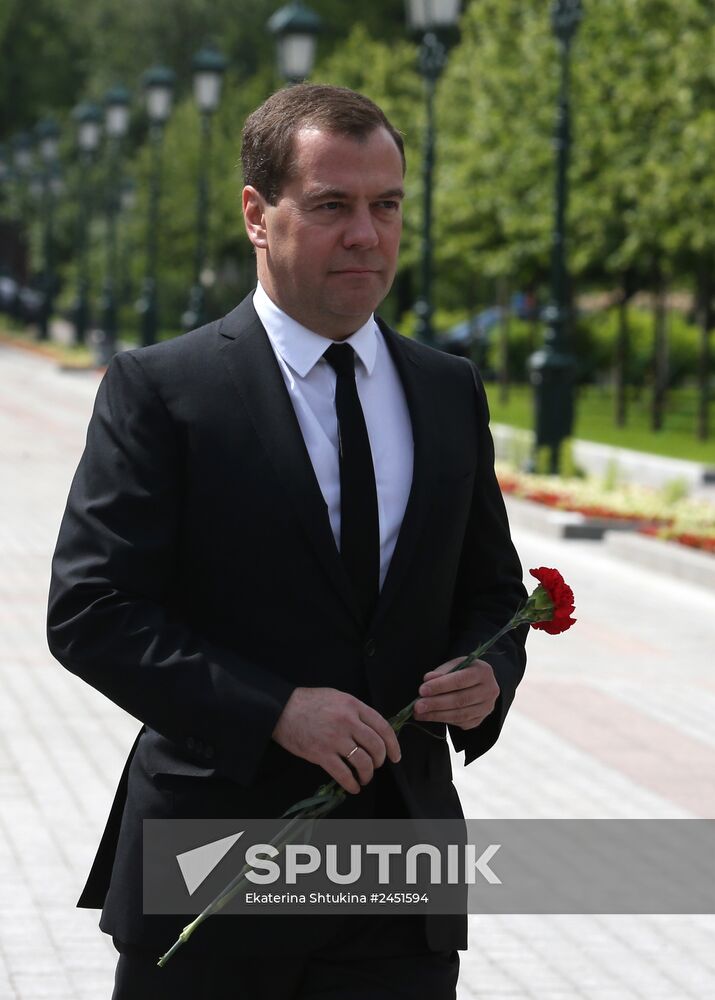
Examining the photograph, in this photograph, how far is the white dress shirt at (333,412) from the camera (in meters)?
3.01

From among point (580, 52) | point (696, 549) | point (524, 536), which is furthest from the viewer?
point (580, 52)

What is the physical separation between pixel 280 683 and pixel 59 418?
88.4ft

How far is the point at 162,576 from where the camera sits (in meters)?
2.93

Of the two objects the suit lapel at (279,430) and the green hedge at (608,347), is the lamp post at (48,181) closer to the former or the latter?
the green hedge at (608,347)

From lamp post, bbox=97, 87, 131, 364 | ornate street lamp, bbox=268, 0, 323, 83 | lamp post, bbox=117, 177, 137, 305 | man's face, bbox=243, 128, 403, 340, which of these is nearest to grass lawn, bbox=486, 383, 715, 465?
ornate street lamp, bbox=268, 0, 323, 83

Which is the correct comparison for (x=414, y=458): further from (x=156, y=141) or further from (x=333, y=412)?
(x=156, y=141)

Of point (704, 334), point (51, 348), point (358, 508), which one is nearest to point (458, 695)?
point (358, 508)

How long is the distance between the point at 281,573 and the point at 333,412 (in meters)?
0.27

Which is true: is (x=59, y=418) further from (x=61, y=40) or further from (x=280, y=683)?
(x=61, y=40)

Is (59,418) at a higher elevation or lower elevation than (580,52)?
lower

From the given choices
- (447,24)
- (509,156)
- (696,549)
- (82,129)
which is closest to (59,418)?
(509,156)

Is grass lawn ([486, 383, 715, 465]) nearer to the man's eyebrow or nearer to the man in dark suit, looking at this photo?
the man in dark suit

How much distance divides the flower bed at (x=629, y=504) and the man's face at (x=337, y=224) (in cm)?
1193
